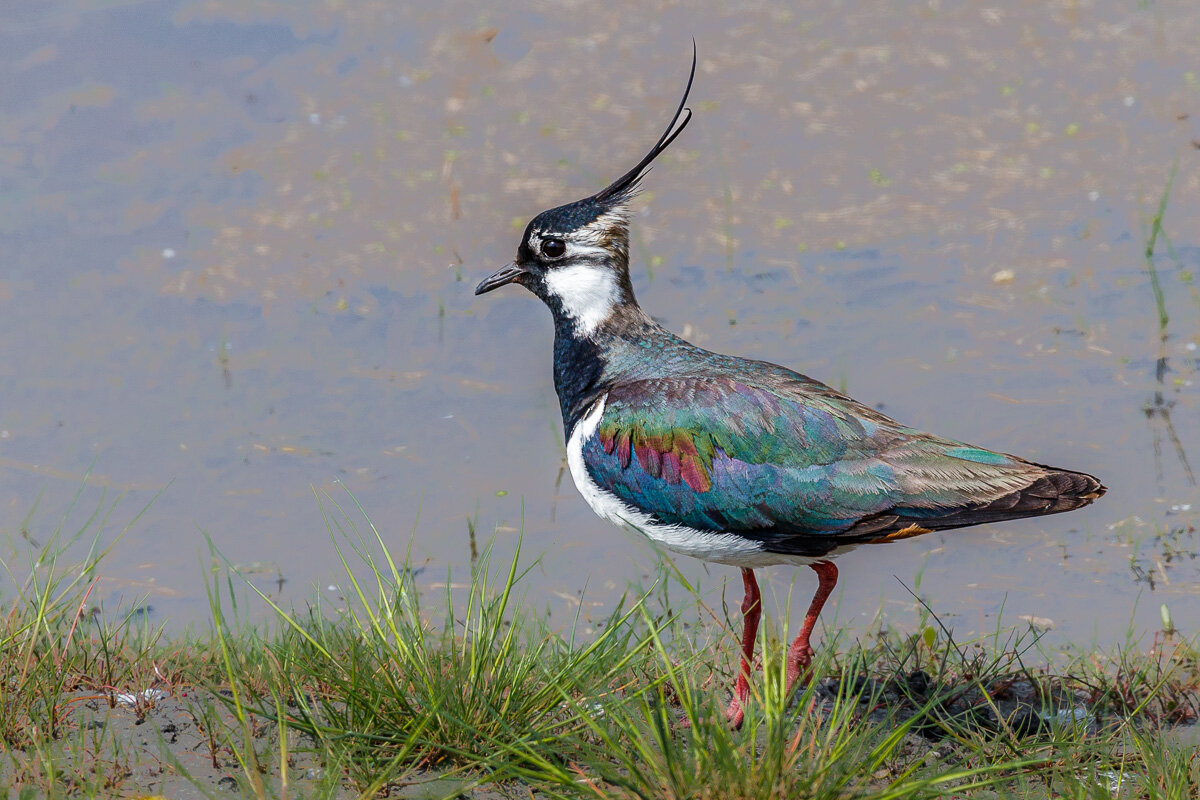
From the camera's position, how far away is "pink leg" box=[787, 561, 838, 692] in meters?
5.38

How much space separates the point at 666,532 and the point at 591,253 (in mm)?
1227

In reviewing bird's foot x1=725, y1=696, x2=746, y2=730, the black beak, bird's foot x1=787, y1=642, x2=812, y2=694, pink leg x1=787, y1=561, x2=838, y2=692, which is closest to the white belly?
pink leg x1=787, y1=561, x2=838, y2=692

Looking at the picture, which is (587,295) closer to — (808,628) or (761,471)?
(761,471)

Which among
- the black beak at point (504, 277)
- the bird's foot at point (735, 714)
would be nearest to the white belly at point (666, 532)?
the bird's foot at point (735, 714)

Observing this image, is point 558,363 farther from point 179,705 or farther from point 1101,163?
point 1101,163

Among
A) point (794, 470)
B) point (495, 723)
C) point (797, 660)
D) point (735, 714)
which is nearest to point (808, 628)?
point (797, 660)

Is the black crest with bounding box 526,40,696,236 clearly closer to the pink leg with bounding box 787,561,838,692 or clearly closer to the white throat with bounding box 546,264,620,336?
the white throat with bounding box 546,264,620,336

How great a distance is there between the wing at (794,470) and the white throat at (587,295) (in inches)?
19.2

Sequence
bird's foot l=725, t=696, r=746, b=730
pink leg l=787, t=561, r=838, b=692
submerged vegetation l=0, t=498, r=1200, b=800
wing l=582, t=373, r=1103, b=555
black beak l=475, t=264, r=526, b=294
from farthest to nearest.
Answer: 1. black beak l=475, t=264, r=526, b=294
2. pink leg l=787, t=561, r=838, b=692
3. bird's foot l=725, t=696, r=746, b=730
4. wing l=582, t=373, r=1103, b=555
5. submerged vegetation l=0, t=498, r=1200, b=800

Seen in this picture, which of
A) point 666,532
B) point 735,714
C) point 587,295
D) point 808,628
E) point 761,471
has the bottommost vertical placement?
point 735,714

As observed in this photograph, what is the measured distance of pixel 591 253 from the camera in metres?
5.88

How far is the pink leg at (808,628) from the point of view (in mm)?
5375

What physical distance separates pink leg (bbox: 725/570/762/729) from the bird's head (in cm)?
118

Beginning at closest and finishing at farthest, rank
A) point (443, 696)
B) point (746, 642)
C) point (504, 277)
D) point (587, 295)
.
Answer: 1. point (443, 696)
2. point (746, 642)
3. point (587, 295)
4. point (504, 277)
